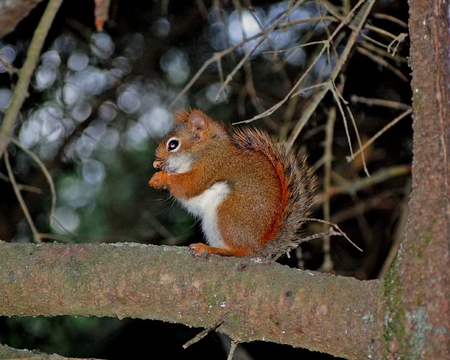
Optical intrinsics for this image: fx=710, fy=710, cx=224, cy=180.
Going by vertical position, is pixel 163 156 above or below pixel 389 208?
above

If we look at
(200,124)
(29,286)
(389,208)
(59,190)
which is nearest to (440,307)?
(29,286)

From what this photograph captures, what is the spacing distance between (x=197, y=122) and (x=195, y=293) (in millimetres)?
1026

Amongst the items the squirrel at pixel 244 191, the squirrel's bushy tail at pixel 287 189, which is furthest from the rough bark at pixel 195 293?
the squirrel's bushy tail at pixel 287 189

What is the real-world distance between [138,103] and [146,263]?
8.83 ft

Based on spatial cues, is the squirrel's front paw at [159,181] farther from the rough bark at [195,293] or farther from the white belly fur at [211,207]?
the rough bark at [195,293]

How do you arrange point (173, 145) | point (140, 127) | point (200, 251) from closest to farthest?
point (200, 251)
point (173, 145)
point (140, 127)

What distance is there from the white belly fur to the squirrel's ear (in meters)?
0.38

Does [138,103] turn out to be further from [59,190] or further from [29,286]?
[29,286]

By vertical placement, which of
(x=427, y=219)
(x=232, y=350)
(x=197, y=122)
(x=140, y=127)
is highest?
(x=427, y=219)

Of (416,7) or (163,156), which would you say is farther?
(163,156)

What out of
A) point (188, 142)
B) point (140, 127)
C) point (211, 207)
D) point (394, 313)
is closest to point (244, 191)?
point (211, 207)

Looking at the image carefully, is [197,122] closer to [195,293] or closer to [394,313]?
[195,293]

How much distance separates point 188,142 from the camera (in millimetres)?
2668

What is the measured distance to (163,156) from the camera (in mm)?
2664
